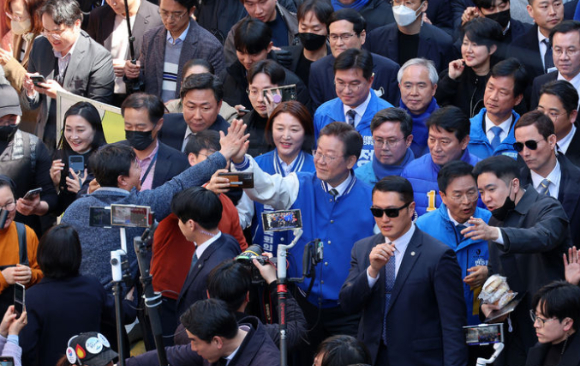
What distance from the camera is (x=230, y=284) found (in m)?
5.15

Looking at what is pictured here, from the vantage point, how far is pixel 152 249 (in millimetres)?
6027

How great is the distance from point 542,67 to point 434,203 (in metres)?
2.47

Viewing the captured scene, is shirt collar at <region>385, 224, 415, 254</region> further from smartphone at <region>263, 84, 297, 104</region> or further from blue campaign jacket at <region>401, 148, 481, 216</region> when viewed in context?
smartphone at <region>263, 84, 297, 104</region>

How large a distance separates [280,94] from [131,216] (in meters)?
2.85

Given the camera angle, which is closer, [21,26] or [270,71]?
[270,71]

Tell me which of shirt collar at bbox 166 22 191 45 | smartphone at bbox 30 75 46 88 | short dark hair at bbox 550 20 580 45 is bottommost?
smartphone at bbox 30 75 46 88

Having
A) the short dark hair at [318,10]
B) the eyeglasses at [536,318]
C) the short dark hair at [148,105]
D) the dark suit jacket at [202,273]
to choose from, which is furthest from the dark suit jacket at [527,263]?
the short dark hair at [318,10]

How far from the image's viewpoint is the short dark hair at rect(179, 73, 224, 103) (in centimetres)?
723

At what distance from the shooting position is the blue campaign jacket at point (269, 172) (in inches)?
254

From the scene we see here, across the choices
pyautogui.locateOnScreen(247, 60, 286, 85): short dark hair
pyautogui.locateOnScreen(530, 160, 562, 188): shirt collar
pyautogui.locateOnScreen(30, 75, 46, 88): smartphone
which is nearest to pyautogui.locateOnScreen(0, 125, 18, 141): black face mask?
pyautogui.locateOnScreen(30, 75, 46, 88): smartphone

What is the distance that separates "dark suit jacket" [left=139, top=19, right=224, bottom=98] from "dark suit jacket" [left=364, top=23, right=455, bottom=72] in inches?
57.0

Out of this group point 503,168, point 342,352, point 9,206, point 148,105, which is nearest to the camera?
point 342,352

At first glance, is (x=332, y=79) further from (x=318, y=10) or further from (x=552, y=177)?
(x=552, y=177)

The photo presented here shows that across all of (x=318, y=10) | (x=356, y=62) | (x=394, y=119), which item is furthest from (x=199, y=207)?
(x=318, y=10)
